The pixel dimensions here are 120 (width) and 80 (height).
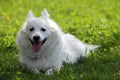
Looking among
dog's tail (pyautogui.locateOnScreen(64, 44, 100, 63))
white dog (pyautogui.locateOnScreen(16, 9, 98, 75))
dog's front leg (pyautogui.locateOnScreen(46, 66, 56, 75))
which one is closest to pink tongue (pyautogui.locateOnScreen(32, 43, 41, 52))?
white dog (pyautogui.locateOnScreen(16, 9, 98, 75))

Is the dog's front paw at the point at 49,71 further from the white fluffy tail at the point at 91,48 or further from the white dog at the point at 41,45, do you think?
the white fluffy tail at the point at 91,48

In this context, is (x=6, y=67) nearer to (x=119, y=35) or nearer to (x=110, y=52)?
(x=110, y=52)

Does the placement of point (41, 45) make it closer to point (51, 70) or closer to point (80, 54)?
point (51, 70)

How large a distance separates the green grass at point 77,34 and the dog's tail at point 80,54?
0.45 feet

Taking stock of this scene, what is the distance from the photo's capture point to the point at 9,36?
10.6 m

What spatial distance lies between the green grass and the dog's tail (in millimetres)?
139

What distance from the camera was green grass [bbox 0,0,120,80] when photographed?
7891 millimetres

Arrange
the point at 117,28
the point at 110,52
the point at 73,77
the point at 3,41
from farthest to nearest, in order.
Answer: the point at 117,28 < the point at 3,41 < the point at 110,52 < the point at 73,77

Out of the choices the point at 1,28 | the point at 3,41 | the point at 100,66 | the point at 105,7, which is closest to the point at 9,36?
the point at 3,41

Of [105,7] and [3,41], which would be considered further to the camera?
[105,7]

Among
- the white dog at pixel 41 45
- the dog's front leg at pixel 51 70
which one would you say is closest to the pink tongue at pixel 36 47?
the white dog at pixel 41 45

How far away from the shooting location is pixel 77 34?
1121 cm

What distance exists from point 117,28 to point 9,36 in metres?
3.07

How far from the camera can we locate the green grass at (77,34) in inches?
311
